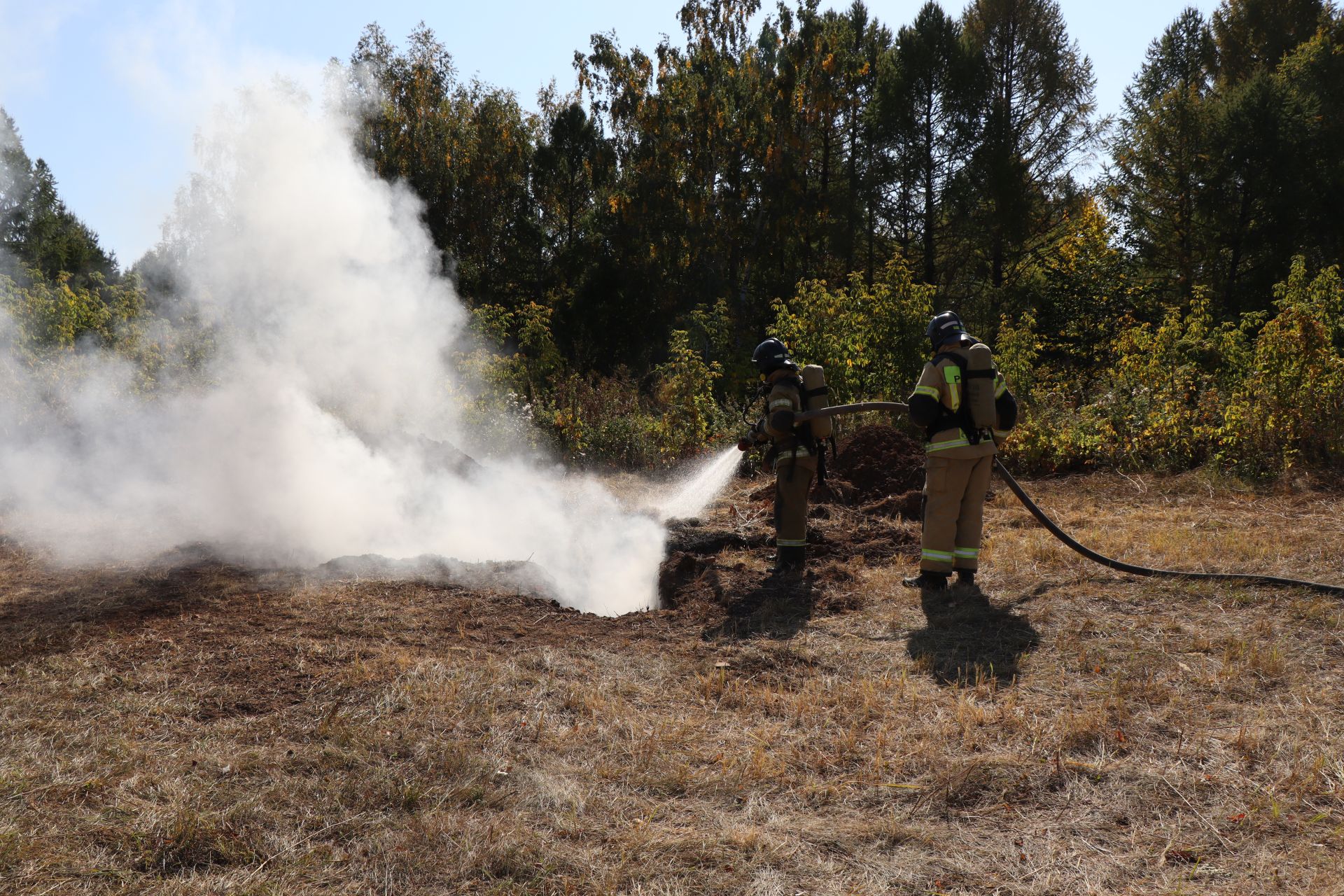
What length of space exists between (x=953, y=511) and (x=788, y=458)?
1.28 meters

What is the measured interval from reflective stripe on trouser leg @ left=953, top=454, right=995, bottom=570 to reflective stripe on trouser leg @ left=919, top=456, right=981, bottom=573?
0.04m

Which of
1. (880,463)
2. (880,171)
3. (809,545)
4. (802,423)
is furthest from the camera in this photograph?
(880,171)

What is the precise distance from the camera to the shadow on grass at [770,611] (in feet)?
17.6

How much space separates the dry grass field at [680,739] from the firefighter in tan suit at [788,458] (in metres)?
0.55

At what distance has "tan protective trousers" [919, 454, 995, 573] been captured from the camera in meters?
5.91

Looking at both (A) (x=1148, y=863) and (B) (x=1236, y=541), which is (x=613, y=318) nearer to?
(B) (x=1236, y=541)

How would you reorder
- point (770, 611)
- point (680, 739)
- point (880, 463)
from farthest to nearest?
point (880, 463) < point (770, 611) < point (680, 739)

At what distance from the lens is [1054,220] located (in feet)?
72.1

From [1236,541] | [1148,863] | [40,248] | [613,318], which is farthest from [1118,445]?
[40,248]

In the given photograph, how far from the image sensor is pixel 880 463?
31.1 ft

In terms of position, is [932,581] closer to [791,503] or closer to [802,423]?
[791,503]

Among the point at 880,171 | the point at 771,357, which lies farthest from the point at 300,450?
the point at 880,171

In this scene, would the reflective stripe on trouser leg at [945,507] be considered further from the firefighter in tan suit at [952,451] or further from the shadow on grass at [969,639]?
the shadow on grass at [969,639]

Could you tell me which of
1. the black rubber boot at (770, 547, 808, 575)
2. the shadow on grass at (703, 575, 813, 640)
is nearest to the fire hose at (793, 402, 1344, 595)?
the black rubber boot at (770, 547, 808, 575)
